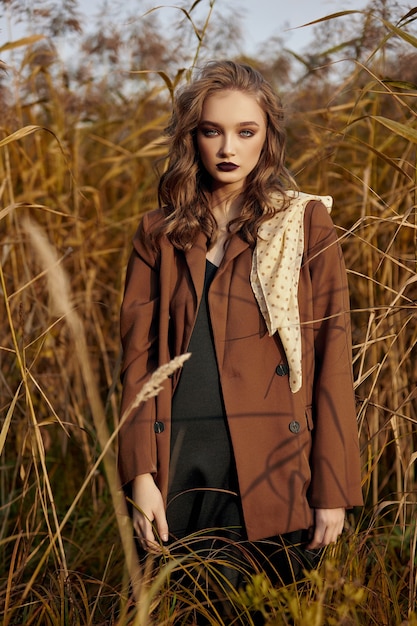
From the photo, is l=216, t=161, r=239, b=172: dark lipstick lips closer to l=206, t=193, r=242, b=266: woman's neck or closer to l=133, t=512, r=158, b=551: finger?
l=206, t=193, r=242, b=266: woman's neck

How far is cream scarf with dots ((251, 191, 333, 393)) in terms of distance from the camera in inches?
77.2

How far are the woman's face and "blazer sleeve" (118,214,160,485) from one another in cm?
Answer: 27

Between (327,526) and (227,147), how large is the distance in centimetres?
88

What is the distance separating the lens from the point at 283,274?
198 cm

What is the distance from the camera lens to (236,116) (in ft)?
6.74

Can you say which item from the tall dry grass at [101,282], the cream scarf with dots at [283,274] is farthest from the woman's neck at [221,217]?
the tall dry grass at [101,282]

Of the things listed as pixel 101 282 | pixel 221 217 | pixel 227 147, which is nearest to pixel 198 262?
pixel 221 217

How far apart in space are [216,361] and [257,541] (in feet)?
1.38

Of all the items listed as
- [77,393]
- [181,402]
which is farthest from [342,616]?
[77,393]

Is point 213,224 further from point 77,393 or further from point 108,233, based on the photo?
point 108,233

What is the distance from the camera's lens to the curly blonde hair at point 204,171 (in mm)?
2102

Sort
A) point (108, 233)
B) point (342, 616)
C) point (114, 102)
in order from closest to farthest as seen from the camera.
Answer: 1. point (342, 616)
2. point (108, 233)
3. point (114, 102)

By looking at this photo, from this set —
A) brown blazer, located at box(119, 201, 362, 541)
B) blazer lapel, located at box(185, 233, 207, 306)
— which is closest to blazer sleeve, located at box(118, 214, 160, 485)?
brown blazer, located at box(119, 201, 362, 541)

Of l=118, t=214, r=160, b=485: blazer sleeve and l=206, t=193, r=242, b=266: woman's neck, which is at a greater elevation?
l=206, t=193, r=242, b=266: woman's neck
